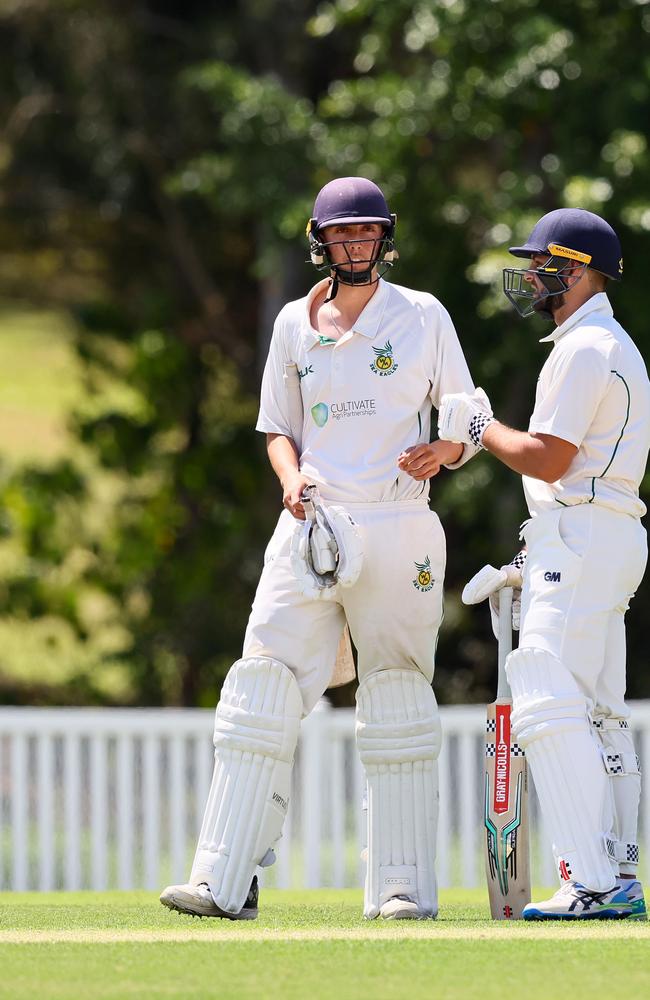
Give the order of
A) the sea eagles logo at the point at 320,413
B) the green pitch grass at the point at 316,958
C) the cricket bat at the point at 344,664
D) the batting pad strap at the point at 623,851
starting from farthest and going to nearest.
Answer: the cricket bat at the point at 344,664 → the sea eagles logo at the point at 320,413 → the batting pad strap at the point at 623,851 → the green pitch grass at the point at 316,958

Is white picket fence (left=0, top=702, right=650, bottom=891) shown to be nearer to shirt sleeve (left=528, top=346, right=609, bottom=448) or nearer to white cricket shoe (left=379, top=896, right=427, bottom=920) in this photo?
white cricket shoe (left=379, top=896, right=427, bottom=920)

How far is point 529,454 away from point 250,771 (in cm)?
108

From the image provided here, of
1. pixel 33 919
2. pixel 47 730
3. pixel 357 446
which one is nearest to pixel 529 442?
Answer: pixel 357 446

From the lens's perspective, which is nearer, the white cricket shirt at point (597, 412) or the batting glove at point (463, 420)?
the white cricket shirt at point (597, 412)

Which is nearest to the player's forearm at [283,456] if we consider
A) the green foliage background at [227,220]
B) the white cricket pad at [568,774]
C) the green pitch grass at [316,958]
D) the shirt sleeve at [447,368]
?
the shirt sleeve at [447,368]

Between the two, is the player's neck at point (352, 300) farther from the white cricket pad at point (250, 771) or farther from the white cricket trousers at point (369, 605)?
the white cricket pad at point (250, 771)

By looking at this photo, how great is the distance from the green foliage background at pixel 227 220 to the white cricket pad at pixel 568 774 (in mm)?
4940

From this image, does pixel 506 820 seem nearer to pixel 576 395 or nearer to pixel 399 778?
pixel 399 778

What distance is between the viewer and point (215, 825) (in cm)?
427

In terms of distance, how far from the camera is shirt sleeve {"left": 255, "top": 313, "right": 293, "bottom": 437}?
4.55 m

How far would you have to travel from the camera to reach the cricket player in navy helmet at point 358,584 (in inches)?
168

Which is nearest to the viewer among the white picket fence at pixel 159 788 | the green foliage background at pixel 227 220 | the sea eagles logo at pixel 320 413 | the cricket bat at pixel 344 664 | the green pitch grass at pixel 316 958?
the green pitch grass at pixel 316 958

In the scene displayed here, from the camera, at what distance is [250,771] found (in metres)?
4.27

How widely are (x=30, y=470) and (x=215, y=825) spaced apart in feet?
30.9
